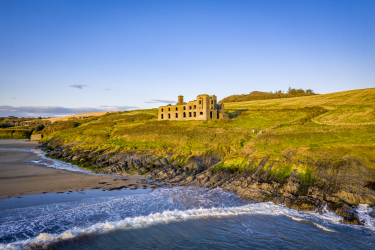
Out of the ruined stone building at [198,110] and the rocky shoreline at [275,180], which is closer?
the rocky shoreline at [275,180]

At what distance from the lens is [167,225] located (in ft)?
56.8

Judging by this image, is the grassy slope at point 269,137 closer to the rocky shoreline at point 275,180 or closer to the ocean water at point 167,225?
the rocky shoreline at point 275,180

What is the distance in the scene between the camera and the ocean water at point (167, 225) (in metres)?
14.6

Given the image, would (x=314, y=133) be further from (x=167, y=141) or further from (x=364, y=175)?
(x=167, y=141)

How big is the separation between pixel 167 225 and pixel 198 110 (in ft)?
142

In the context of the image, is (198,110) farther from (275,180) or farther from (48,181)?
(48,181)

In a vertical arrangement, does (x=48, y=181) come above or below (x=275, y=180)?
below

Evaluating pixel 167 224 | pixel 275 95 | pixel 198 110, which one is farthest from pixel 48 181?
pixel 275 95

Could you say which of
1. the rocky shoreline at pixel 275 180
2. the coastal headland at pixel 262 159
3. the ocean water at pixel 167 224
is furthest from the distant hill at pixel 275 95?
the ocean water at pixel 167 224

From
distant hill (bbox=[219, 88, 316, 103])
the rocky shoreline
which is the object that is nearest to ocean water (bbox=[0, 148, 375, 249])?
the rocky shoreline

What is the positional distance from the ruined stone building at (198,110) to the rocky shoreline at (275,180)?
956 inches

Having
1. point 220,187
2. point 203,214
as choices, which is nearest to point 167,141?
point 220,187

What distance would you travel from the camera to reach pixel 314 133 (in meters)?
35.9

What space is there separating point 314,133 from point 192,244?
2997 centimetres
